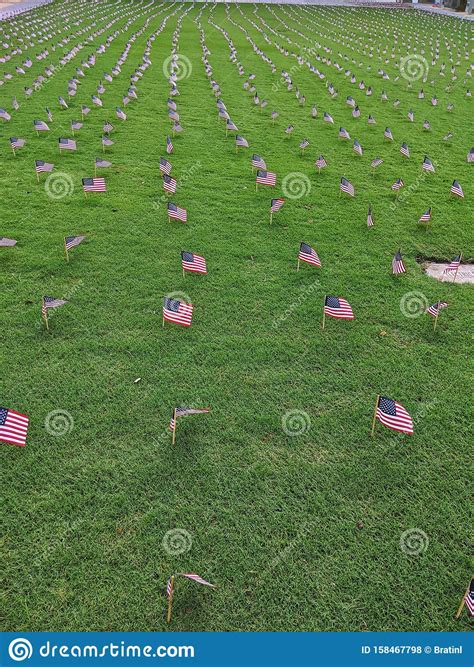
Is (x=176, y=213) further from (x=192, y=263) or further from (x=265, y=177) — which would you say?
(x=265, y=177)

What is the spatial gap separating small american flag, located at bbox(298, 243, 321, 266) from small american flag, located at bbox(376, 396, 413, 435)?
3.78 meters

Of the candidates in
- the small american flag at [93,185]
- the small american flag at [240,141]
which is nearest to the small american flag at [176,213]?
the small american flag at [93,185]

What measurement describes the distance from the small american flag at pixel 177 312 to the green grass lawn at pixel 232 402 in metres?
0.29

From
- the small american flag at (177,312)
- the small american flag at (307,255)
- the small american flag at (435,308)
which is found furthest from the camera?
the small american flag at (307,255)

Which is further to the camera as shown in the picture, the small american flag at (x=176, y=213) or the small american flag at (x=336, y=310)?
the small american flag at (x=176, y=213)

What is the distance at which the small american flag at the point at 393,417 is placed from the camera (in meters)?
6.06

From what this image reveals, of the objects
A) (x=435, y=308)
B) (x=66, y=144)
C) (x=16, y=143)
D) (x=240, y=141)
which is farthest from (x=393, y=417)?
(x=16, y=143)

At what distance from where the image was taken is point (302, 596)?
4.83 meters

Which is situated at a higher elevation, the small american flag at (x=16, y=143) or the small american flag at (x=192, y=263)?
the small american flag at (x=16, y=143)

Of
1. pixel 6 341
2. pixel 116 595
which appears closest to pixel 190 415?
pixel 116 595

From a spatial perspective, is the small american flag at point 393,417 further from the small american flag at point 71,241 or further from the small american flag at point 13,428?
the small american flag at point 71,241

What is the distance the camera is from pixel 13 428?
5895 millimetres

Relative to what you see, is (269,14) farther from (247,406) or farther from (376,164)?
(247,406)

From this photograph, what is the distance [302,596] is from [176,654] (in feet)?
4.12
